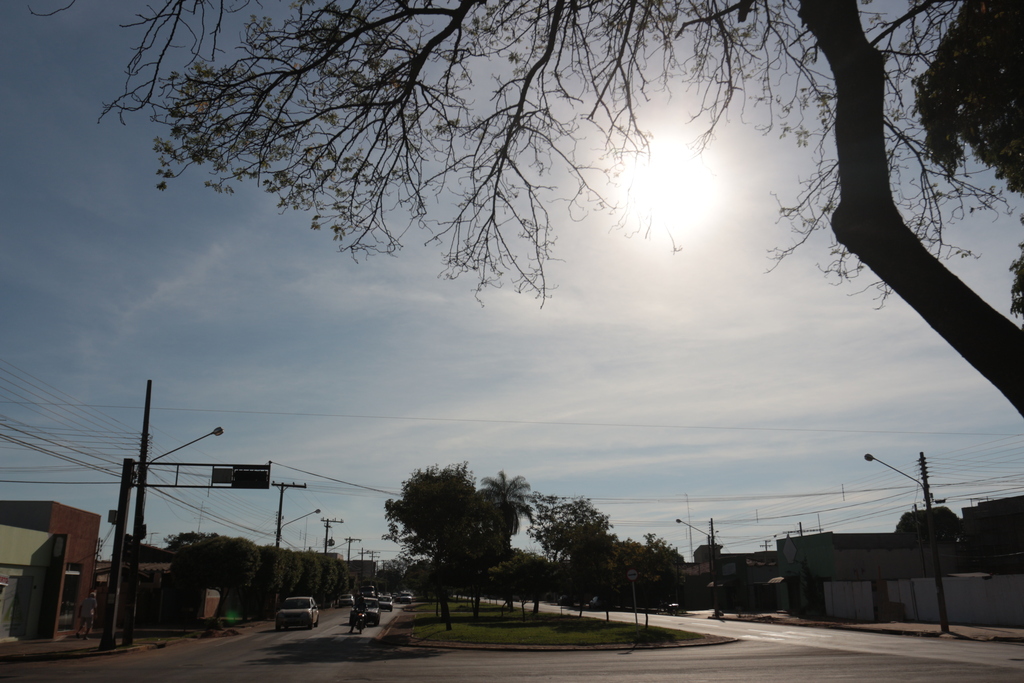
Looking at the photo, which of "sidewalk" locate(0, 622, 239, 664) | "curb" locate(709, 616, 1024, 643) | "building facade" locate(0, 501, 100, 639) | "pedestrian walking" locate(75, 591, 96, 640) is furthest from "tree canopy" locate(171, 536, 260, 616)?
"curb" locate(709, 616, 1024, 643)

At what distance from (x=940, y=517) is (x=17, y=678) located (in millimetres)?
95002

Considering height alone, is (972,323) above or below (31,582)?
Answer: above

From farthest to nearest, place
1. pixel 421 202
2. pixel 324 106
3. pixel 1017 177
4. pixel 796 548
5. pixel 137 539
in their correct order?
pixel 796 548, pixel 137 539, pixel 1017 177, pixel 421 202, pixel 324 106

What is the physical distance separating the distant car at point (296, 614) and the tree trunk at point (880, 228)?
4080 centimetres

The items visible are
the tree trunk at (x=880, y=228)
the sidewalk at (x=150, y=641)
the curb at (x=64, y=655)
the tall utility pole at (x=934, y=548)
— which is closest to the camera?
the tree trunk at (x=880, y=228)

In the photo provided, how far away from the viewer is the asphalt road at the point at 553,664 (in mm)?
15758

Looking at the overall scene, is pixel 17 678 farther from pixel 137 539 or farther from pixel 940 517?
pixel 940 517

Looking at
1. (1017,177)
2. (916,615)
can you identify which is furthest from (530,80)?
(916,615)

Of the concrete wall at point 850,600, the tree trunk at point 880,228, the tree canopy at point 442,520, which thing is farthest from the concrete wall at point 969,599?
the tree trunk at point 880,228

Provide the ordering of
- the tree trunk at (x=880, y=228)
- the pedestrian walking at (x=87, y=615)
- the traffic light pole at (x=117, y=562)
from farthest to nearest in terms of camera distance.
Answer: the pedestrian walking at (x=87, y=615), the traffic light pole at (x=117, y=562), the tree trunk at (x=880, y=228)

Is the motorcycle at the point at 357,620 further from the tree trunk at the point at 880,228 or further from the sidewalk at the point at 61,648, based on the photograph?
the tree trunk at the point at 880,228

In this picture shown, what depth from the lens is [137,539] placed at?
26.8m

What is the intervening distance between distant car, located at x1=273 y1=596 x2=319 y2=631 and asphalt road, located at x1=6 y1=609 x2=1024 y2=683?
12.4m

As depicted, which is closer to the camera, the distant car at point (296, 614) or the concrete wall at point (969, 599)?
the concrete wall at point (969, 599)
